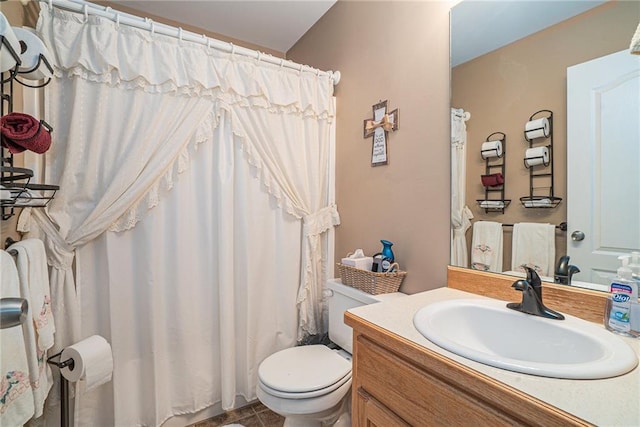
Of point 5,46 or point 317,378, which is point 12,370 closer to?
point 5,46

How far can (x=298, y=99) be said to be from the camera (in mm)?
1915

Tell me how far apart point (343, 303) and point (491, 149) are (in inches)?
40.8

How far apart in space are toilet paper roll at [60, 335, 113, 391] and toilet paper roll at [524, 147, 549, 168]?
6.23 feet

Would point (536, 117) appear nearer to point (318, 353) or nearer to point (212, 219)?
point (318, 353)

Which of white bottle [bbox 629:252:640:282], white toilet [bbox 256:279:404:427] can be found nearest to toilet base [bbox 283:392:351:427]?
white toilet [bbox 256:279:404:427]

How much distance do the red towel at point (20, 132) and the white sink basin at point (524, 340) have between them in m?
1.28

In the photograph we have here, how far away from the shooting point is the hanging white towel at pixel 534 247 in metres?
1.02

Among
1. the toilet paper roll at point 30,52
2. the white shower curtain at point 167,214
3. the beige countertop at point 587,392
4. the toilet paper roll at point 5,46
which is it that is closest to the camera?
the beige countertop at point 587,392

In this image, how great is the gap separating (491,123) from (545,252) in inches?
21.1

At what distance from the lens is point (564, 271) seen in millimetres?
977

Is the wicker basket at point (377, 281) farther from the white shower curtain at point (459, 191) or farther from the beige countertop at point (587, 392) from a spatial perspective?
the beige countertop at point (587, 392)

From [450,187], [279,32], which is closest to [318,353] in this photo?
[450,187]

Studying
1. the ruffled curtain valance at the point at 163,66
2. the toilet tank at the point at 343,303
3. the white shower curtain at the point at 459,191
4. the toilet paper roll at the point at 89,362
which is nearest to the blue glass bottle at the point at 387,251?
the toilet tank at the point at 343,303

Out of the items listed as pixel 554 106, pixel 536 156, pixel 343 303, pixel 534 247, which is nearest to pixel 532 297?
pixel 534 247
